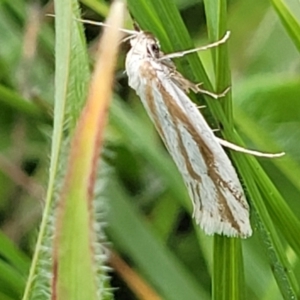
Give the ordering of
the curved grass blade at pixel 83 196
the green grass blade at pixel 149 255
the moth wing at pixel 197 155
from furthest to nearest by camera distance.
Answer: the green grass blade at pixel 149 255
the moth wing at pixel 197 155
the curved grass blade at pixel 83 196

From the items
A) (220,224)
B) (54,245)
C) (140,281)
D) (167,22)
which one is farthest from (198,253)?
(54,245)

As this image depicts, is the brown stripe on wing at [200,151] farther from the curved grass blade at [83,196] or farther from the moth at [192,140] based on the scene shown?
the curved grass blade at [83,196]

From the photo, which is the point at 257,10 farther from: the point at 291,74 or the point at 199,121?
the point at 199,121

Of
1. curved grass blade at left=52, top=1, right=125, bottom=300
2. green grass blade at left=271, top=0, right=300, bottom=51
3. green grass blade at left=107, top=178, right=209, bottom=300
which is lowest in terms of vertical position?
curved grass blade at left=52, top=1, right=125, bottom=300

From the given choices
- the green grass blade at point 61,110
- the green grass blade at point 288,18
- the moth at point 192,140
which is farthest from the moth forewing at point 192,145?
the green grass blade at point 61,110

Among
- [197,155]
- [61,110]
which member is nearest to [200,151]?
[197,155]

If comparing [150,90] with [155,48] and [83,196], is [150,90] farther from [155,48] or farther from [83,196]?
[83,196]

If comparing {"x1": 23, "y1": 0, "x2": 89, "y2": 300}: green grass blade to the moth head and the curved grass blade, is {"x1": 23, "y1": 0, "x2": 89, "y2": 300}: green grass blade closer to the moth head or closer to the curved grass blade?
the curved grass blade

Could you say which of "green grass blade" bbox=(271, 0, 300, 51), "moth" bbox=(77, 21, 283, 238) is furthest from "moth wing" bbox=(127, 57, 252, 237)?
"green grass blade" bbox=(271, 0, 300, 51)
